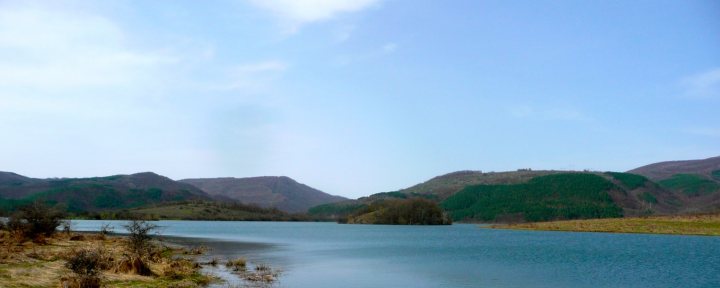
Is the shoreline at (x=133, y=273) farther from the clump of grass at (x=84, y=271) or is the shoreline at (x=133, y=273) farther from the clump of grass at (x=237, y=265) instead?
the clump of grass at (x=84, y=271)

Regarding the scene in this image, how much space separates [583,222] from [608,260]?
89963mm

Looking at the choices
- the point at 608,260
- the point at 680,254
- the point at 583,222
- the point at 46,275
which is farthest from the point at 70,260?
the point at 583,222

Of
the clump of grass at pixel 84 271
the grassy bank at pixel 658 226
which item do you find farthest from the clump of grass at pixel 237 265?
the grassy bank at pixel 658 226

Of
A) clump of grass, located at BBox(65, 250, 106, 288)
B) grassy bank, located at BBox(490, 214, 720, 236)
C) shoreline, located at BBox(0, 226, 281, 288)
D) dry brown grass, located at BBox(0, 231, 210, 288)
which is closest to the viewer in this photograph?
clump of grass, located at BBox(65, 250, 106, 288)

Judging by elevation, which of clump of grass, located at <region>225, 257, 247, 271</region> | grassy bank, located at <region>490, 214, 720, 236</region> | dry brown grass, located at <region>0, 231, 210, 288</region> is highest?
grassy bank, located at <region>490, 214, 720, 236</region>

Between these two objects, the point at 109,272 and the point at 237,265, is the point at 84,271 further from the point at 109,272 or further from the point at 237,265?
the point at 237,265

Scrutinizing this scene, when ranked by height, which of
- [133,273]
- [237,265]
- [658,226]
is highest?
[658,226]

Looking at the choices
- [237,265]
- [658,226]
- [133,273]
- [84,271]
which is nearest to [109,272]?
[133,273]

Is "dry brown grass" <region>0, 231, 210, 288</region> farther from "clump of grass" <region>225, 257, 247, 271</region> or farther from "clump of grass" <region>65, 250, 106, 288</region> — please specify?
"clump of grass" <region>225, 257, 247, 271</region>

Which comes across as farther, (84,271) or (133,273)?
(133,273)

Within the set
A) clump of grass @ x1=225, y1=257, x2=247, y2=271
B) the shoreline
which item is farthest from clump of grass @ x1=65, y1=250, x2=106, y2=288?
clump of grass @ x1=225, y1=257, x2=247, y2=271

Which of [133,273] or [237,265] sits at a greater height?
[133,273]

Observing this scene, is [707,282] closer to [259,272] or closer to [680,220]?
[259,272]

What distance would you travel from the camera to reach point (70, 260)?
898 inches
